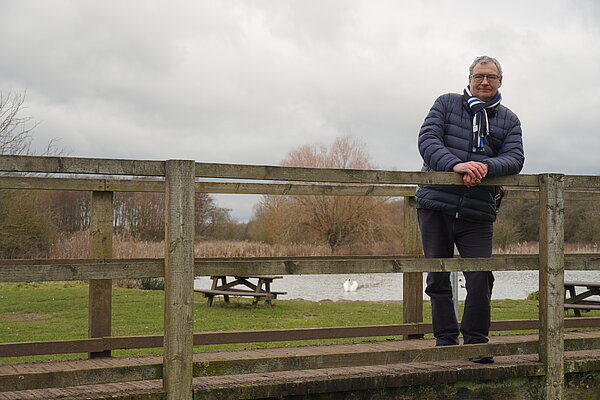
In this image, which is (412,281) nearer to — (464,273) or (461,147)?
(464,273)

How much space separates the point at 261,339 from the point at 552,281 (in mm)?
2277

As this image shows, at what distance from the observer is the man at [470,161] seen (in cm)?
544

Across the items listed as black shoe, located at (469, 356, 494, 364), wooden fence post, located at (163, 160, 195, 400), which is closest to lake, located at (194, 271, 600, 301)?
black shoe, located at (469, 356, 494, 364)

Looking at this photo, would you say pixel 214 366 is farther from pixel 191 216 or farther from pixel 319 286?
pixel 319 286

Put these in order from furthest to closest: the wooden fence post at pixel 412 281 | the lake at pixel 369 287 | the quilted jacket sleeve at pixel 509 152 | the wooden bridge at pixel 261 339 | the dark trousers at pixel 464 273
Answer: the lake at pixel 369 287 → the wooden fence post at pixel 412 281 → the dark trousers at pixel 464 273 → the quilted jacket sleeve at pixel 509 152 → the wooden bridge at pixel 261 339

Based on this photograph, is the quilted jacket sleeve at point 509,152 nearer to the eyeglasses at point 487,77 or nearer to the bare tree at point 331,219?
the eyeglasses at point 487,77

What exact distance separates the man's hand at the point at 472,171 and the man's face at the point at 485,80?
60 cm

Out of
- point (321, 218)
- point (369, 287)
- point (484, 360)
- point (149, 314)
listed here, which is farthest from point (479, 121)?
point (321, 218)

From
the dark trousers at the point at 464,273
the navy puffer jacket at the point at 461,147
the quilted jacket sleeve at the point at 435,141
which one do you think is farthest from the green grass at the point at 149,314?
the quilted jacket sleeve at the point at 435,141

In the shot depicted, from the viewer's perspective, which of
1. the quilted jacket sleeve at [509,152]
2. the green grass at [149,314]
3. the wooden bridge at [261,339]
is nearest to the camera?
the wooden bridge at [261,339]

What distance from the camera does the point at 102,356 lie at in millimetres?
5844

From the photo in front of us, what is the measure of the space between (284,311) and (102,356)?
7.39 m

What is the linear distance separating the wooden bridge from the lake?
12.6 metres

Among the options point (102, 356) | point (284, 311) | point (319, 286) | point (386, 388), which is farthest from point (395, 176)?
point (319, 286)
